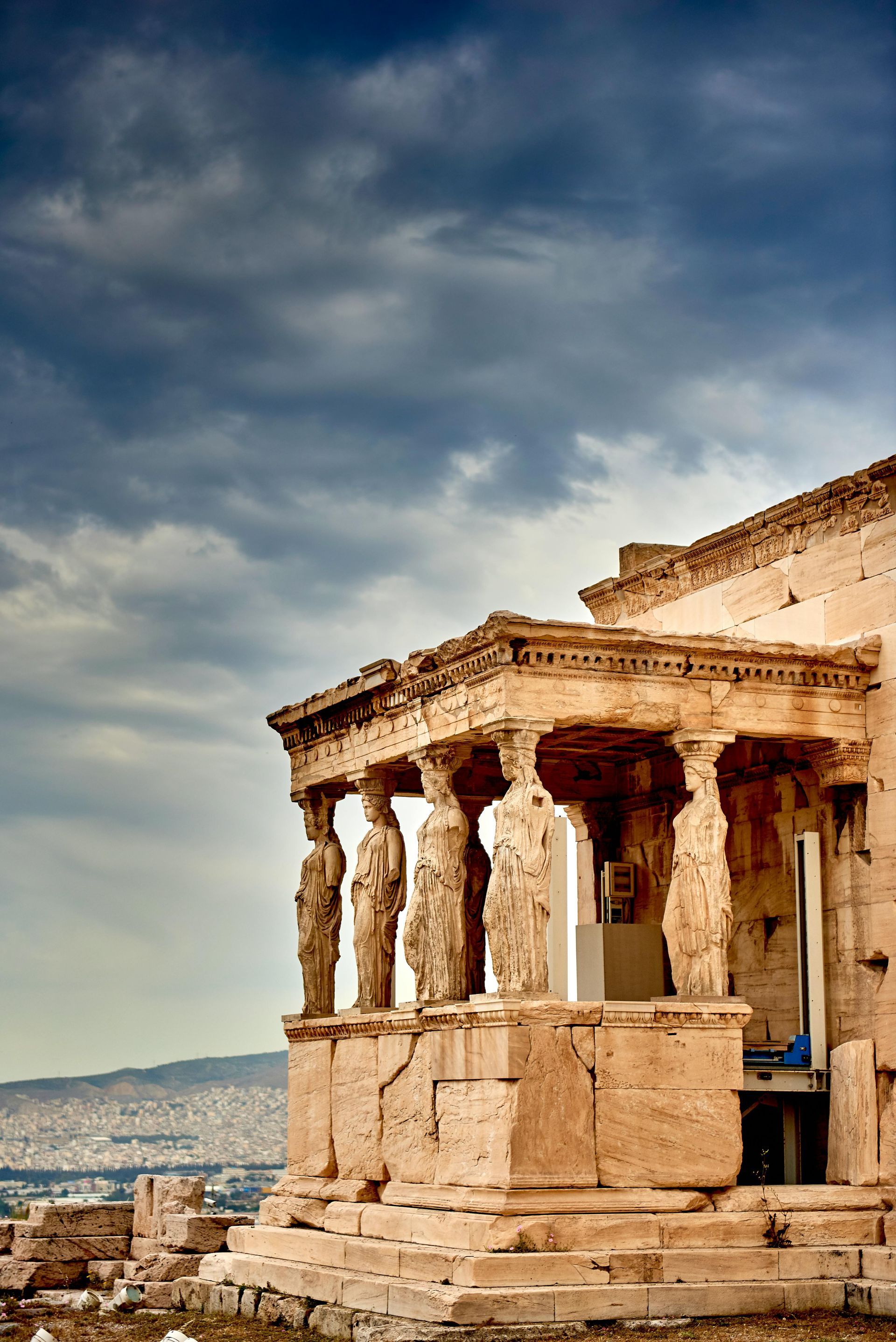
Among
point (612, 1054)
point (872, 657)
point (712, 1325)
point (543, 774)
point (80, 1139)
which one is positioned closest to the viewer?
point (712, 1325)

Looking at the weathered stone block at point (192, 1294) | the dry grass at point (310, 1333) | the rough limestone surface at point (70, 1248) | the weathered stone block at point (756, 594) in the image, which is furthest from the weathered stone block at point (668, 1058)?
the rough limestone surface at point (70, 1248)

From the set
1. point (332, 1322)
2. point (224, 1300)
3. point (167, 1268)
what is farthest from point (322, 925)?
point (332, 1322)

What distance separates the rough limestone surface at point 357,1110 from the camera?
15094 millimetres

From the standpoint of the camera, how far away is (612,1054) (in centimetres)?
1311

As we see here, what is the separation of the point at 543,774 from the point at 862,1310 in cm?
586

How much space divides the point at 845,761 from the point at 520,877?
2793 mm

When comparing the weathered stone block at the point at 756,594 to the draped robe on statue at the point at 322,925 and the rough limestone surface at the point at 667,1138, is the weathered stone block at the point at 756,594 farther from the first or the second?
the rough limestone surface at the point at 667,1138

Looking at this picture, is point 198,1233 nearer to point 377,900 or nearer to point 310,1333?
point 377,900

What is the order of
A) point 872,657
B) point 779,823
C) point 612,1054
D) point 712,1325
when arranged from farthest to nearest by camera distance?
point 779,823 → point 872,657 → point 612,1054 → point 712,1325

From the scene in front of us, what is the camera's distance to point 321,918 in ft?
57.0

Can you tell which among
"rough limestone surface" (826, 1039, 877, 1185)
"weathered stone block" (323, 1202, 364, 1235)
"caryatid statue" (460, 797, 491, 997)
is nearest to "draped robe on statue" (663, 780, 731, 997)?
"rough limestone surface" (826, 1039, 877, 1185)

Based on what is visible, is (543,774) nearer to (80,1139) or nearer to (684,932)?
(684,932)

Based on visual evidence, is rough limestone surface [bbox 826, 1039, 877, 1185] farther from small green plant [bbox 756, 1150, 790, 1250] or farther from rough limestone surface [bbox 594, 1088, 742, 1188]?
rough limestone surface [bbox 594, 1088, 742, 1188]

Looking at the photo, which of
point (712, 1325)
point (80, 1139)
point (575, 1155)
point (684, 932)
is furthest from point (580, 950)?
point (80, 1139)
